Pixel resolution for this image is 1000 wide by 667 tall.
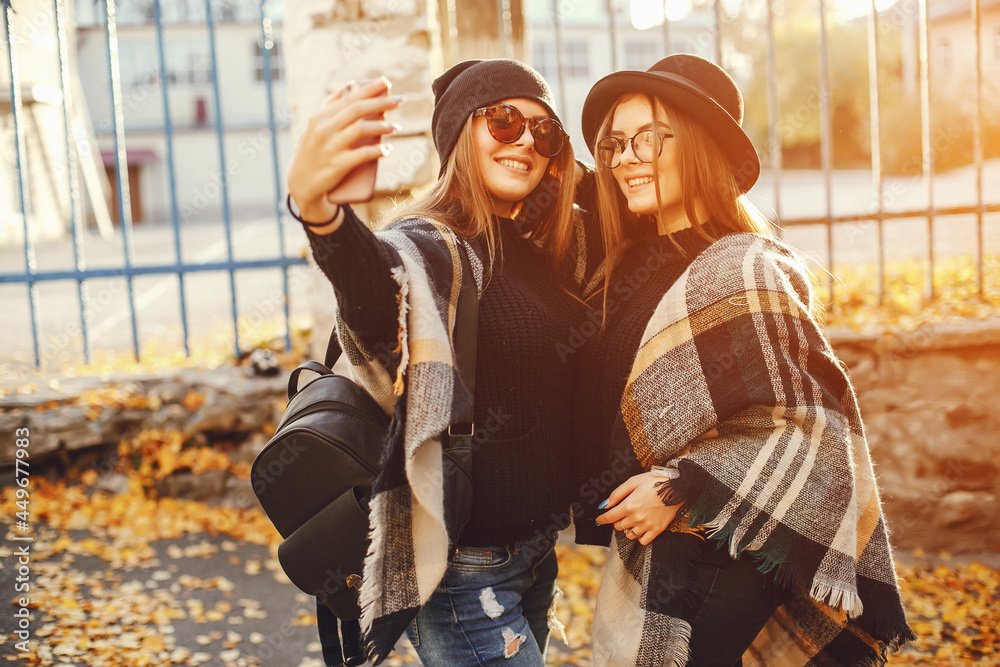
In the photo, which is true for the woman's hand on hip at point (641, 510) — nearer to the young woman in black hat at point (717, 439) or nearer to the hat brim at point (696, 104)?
the young woman in black hat at point (717, 439)

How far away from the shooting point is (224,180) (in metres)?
3.66

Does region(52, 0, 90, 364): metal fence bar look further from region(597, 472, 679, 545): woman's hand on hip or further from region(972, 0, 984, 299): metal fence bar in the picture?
region(972, 0, 984, 299): metal fence bar

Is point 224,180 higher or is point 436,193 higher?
point 224,180

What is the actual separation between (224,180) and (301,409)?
8.20 feet

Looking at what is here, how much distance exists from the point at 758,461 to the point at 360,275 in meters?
1.00

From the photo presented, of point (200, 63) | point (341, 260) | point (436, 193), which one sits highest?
point (200, 63)

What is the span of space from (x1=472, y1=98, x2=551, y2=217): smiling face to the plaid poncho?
0.50m

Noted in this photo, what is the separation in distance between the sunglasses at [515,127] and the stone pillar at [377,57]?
1.73 meters

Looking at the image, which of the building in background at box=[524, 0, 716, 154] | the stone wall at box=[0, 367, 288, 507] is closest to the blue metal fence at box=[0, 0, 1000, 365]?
the stone wall at box=[0, 367, 288, 507]

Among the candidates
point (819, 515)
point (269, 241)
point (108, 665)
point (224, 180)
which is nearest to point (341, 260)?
point (819, 515)

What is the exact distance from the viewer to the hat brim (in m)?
1.84

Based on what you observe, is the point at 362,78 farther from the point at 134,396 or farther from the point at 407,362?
the point at 407,362

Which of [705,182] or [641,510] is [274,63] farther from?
[641,510]

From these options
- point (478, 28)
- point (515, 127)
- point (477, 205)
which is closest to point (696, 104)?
point (515, 127)
